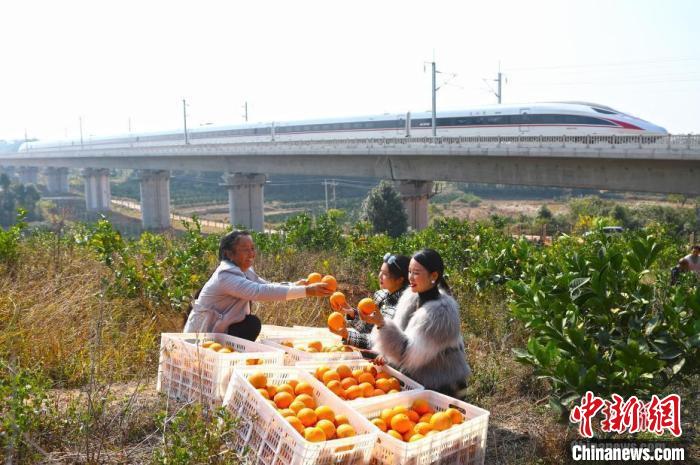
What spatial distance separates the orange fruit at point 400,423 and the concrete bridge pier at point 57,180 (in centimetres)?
7607

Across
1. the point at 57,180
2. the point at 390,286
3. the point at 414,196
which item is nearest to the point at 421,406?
the point at 390,286

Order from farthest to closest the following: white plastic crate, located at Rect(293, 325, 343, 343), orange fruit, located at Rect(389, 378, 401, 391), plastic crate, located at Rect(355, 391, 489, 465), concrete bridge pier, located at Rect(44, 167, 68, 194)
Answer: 1. concrete bridge pier, located at Rect(44, 167, 68, 194)
2. white plastic crate, located at Rect(293, 325, 343, 343)
3. orange fruit, located at Rect(389, 378, 401, 391)
4. plastic crate, located at Rect(355, 391, 489, 465)

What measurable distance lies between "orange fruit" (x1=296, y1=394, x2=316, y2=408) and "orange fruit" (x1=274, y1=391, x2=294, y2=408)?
0.16ft

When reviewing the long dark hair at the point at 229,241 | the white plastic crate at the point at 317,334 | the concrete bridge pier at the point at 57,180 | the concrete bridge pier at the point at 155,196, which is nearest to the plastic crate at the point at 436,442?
the white plastic crate at the point at 317,334

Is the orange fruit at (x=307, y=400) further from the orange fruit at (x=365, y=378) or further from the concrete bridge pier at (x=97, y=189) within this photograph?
the concrete bridge pier at (x=97, y=189)

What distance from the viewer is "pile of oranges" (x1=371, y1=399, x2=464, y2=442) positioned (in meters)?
3.38

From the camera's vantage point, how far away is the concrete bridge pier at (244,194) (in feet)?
125

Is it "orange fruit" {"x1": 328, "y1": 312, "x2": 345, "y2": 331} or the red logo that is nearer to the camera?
the red logo

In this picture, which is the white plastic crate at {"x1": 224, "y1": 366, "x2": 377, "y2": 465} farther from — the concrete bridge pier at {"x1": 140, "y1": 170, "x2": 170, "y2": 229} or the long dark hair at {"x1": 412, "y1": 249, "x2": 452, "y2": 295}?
the concrete bridge pier at {"x1": 140, "y1": 170, "x2": 170, "y2": 229}

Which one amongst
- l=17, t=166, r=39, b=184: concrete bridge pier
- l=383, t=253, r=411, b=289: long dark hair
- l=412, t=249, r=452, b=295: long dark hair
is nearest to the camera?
l=412, t=249, r=452, b=295: long dark hair

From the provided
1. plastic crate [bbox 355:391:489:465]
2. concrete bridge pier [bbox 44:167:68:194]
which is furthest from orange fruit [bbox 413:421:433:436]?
concrete bridge pier [bbox 44:167:68:194]

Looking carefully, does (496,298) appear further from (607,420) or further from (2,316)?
(2,316)

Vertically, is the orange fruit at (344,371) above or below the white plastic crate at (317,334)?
above

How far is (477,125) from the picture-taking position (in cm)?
2883
